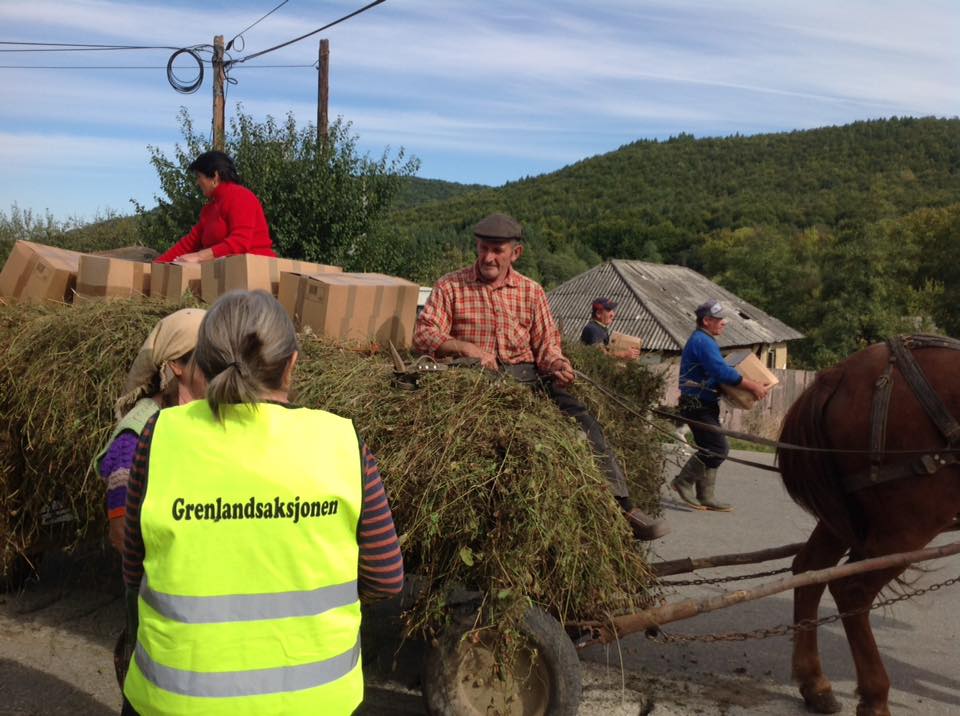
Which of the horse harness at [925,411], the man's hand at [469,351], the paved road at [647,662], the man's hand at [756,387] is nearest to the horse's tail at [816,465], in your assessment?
the horse harness at [925,411]

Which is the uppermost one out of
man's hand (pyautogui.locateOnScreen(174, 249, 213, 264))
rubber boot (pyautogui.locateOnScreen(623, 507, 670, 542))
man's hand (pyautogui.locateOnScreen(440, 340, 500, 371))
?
man's hand (pyautogui.locateOnScreen(174, 249, 213, 264))

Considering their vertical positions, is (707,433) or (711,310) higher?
(711,310)

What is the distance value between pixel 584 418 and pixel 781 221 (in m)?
70.0

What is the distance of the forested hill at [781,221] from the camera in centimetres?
3741

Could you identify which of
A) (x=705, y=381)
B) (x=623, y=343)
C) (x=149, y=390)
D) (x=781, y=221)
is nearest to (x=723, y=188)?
(x=781, y=221)

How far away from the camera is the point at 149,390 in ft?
9.93

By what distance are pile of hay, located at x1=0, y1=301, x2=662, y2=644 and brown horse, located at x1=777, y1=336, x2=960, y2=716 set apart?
1.19 m

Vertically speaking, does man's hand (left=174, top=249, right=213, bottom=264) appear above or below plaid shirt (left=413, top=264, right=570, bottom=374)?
above

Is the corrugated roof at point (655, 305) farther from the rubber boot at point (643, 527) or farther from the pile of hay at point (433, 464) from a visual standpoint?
the rubber boot at point (643, 527)

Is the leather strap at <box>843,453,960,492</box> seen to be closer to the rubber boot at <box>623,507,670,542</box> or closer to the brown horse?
the brown horse

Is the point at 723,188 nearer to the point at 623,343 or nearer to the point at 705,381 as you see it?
the point at 705,381

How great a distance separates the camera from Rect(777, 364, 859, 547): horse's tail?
4344 mm

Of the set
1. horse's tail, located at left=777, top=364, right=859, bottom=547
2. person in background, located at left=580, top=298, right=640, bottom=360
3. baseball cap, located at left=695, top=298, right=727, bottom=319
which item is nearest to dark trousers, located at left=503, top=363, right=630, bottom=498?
horse's tail, located at left=777, top=364, right=859, bottom=547

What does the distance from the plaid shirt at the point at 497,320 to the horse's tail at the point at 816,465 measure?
130 cm
